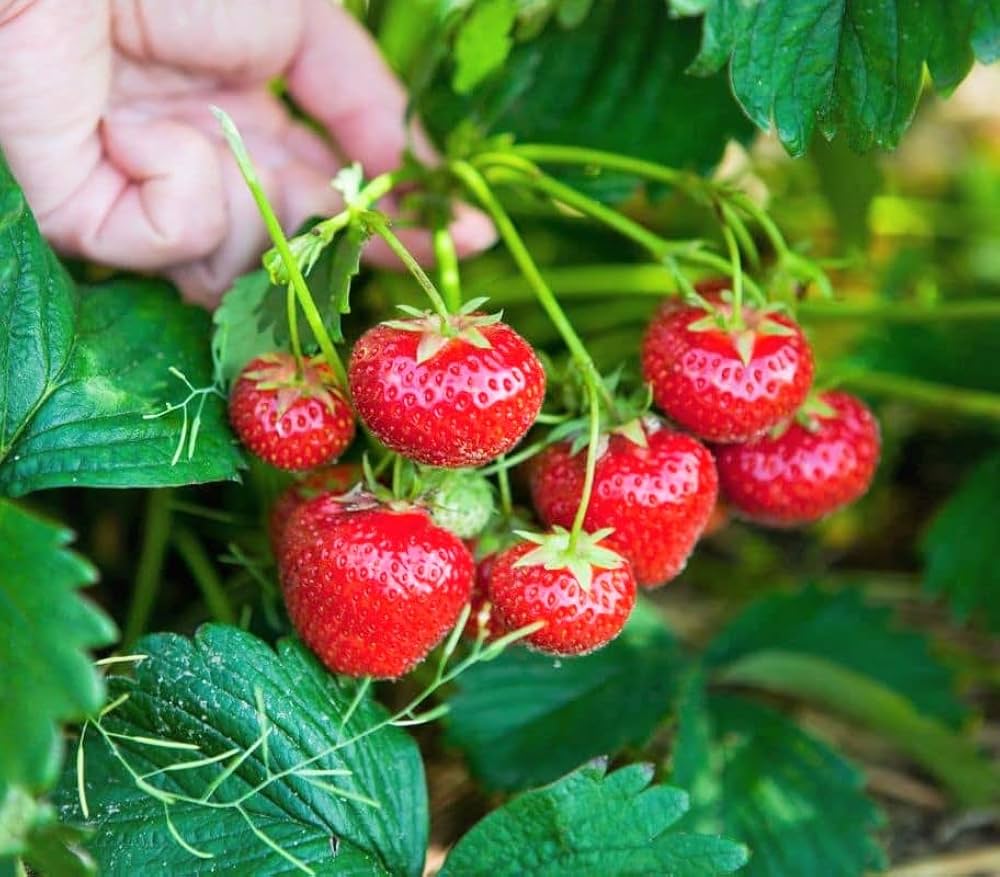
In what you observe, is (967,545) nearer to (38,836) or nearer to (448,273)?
(448,273)

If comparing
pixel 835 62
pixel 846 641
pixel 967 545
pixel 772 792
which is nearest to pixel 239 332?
pixel 835 62

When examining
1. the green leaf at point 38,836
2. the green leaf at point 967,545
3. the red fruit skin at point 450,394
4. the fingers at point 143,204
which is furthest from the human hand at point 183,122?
the green leaf at point 967,545

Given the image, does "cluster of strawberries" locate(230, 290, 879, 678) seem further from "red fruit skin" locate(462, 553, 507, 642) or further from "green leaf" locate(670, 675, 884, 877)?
"green leaf" locate(670, 675, 884, 877)

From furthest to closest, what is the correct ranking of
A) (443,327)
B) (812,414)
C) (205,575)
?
(205,575), (812,414), (443,327)

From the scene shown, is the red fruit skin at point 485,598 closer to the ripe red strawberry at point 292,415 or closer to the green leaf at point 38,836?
the ripe red strawberry at point 292,415

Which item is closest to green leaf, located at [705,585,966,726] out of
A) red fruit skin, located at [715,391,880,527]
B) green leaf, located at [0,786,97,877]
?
red fruit skin, located at [715,391,880,527]

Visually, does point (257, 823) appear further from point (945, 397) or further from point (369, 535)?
point (945, 397)

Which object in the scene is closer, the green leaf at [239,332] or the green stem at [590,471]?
the green stem at [590,471]

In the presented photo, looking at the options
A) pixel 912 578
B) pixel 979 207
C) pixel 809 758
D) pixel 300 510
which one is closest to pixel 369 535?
pixel 300 510
